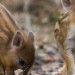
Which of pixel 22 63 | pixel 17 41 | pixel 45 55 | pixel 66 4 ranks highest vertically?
pixel 66 4

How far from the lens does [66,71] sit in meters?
10.0

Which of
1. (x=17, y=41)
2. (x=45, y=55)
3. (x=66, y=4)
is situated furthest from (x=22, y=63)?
(x=45, y=55)

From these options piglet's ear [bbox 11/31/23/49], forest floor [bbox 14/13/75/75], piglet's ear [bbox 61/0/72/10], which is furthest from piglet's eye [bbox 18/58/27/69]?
piglet's ear [bbox 61/0/72/10]

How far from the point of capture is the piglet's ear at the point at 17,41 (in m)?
10.2

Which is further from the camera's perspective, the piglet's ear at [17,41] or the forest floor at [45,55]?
the forest floor at [45,55]

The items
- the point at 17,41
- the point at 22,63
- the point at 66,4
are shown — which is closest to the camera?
Answer: the point at 66,4

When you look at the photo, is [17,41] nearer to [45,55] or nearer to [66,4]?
[66,4]

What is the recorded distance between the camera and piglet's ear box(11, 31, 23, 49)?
10242 mm

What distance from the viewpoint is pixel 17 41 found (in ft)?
34.2

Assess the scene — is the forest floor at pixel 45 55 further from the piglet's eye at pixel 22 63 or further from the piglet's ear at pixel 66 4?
the piglet's ear at pixel 66 4

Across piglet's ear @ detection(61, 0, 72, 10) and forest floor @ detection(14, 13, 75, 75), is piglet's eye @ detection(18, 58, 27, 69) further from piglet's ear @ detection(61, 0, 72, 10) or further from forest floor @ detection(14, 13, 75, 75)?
piglet's ear @ detection(61, 0, 72, 10)

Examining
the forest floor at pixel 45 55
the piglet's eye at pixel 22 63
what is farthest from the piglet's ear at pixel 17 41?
the forest floor at pixel 45 55

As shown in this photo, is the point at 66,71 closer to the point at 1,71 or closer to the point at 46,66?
the point at 1,71

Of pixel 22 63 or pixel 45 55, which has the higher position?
pixel 22 63
